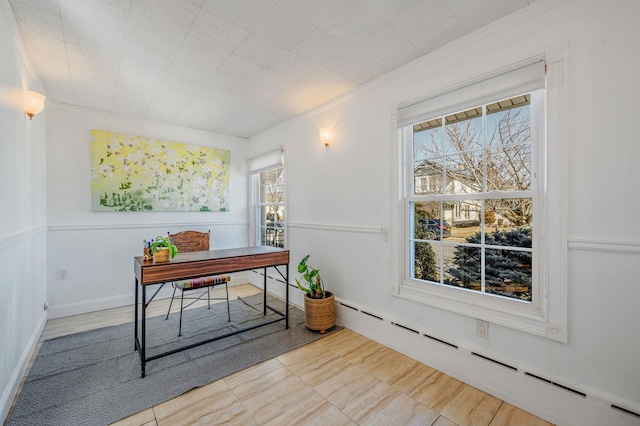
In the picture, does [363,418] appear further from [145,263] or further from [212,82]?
[212,82]

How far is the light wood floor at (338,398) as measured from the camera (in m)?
1.66

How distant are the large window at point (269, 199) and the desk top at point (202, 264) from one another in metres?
1.09

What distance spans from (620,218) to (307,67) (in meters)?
2.32

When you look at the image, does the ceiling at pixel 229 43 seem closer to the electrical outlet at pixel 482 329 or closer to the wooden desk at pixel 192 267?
the wooden desk at pixel 192 267

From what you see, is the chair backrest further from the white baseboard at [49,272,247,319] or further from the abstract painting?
the white baseboard at [49,272,247,319]

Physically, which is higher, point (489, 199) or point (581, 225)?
point (489, 199)

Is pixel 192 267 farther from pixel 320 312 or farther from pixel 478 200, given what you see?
pixel 478 200

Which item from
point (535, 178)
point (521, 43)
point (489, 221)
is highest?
point (521, 43)

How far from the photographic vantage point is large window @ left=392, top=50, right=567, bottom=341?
1.63 m

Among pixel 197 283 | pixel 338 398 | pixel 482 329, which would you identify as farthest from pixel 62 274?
pixel 482 329

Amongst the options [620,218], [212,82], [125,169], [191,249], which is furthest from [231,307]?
[620,218]

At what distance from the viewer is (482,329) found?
192 centimetres

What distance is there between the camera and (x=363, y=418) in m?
1.67

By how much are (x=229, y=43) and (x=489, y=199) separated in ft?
7.29
